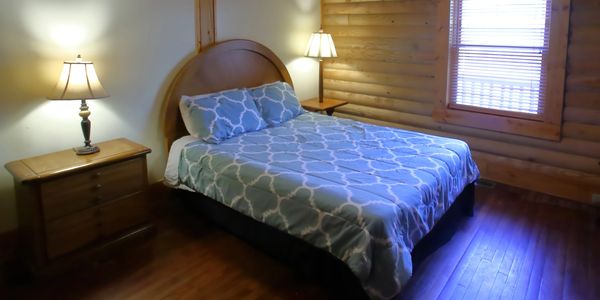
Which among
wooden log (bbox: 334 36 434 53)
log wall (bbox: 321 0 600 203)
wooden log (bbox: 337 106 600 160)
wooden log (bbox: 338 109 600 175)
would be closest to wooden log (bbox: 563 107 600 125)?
log wall (bbox: 321 0 600 203)

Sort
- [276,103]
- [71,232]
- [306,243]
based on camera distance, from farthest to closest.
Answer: [276,103] < [71,232] < [306,243]

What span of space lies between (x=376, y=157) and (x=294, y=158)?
542mm

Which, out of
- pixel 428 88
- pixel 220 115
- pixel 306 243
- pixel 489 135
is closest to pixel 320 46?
pixel 428 88

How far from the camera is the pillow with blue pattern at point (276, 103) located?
12.3ft

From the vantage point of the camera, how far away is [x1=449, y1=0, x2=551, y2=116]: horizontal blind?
348cm

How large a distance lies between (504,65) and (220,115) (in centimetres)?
239

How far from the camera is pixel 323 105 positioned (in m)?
4.52

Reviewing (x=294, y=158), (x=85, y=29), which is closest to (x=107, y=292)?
(x=294, y=158)

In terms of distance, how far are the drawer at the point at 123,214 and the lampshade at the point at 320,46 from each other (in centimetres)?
230

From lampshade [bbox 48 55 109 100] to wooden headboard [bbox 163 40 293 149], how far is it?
0.76 metres

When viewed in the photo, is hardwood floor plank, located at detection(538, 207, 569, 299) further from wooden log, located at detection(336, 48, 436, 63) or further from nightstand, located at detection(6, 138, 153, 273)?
nightstand, located at detection(6, 138, 153, 273)

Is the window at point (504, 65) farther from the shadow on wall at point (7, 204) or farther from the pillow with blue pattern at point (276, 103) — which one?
the shadow on wall at point (7, 204)

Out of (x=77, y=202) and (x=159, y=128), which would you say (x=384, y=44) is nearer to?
(x=159, y=128)

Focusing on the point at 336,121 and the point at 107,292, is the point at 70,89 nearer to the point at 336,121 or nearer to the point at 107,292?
the point at 107,292
